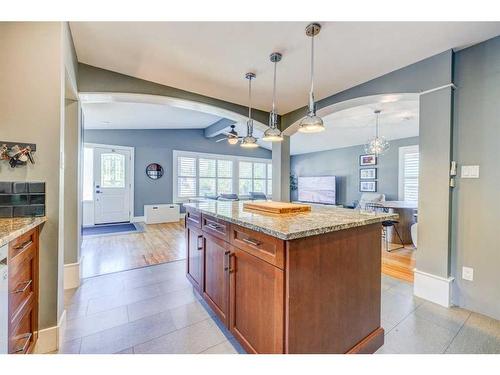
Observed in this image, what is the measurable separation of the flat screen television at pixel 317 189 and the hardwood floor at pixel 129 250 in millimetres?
5018

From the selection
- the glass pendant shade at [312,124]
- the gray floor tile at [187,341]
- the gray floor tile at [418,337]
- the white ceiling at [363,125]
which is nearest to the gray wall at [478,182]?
the gray floor tile at [418,337]

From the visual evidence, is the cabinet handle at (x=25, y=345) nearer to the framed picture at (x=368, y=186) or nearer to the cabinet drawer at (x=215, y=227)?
the cabinet drawer at (x=215, y=227)

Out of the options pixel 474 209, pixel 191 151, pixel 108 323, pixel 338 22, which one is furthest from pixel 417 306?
pixel 191 151

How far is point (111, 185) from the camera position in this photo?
6402mm

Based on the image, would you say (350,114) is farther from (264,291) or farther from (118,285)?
(118,285)

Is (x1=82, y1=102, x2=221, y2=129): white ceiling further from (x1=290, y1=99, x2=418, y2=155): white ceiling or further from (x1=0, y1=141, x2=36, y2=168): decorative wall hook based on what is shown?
(x1=290, y1=99, x2=418, y2=155): white ceiling

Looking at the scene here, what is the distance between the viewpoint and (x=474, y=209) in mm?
2066

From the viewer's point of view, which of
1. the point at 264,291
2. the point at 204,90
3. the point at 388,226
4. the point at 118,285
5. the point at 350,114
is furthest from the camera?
the point at 350,114

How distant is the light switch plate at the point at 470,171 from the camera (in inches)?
80.7

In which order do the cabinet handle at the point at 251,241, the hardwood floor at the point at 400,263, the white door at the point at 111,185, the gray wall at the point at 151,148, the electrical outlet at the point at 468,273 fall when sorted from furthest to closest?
the gray wall at the point at 151,148 → the white door at the point at 111,185 → the hardwood floor at the point at 400,263 → the electrical outlet at the point at 468,273 → the cabinet handle at the point at 251,241

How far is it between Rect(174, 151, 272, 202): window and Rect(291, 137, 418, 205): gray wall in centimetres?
154

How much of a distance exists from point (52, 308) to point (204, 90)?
9.04 feet

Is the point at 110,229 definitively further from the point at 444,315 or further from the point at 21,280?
the point at 444,315

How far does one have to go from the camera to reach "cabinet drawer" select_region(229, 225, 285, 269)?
46.3 inches
